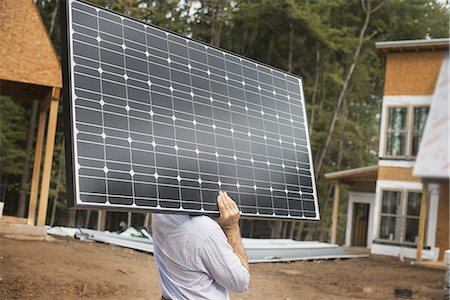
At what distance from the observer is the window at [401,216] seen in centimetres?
1664

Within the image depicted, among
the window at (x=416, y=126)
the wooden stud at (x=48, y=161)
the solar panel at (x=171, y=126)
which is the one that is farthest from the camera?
the window at (x=416, y=126)

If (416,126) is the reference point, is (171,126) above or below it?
below

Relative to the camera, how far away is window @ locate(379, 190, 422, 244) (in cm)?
1664

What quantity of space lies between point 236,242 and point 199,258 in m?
0.23

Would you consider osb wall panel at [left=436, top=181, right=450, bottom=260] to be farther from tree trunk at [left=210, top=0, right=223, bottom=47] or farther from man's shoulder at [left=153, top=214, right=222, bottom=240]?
man's shoulder at [left=153, top=214, right=222, bottom=240]

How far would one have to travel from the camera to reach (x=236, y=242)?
2.52m

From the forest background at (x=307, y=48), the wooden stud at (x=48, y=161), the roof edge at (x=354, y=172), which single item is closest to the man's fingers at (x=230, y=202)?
the wooden stud at (x=48, y=161)

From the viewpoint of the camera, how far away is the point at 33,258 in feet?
27.8

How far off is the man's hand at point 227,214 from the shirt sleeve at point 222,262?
0.25m

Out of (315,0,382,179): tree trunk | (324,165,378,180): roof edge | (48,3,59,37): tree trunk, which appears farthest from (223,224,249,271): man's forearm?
(315,0,382,179): tree trunk

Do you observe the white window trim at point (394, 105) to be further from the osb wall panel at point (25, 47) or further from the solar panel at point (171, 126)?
the solar panel at point (171, 126)

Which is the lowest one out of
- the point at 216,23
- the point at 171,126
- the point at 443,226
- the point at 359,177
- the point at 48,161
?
the point at 443,226

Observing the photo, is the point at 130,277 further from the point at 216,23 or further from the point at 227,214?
the point at 216,23

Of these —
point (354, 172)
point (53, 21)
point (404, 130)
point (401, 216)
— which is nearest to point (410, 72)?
point (404, 130)
